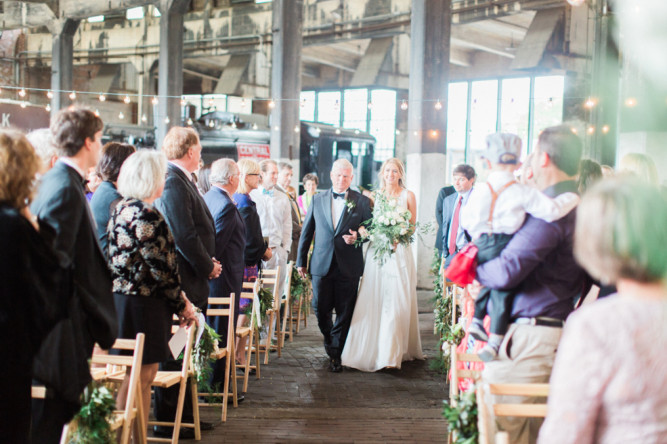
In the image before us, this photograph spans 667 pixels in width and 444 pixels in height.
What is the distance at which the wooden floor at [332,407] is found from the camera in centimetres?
480

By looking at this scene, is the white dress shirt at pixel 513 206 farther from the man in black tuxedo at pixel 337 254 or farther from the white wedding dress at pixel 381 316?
the white wedding dress at pixel 381 316

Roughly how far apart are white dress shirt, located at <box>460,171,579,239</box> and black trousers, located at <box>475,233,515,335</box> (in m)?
0.04

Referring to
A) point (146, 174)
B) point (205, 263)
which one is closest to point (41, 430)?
point (146, 174)

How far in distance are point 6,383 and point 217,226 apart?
2956mm

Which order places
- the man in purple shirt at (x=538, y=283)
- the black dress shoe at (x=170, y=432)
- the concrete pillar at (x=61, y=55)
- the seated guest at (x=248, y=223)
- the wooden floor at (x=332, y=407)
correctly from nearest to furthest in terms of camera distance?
the man in purple shirt at (x=538, y=283)
the black dress shoe at (x=170, y=432)
the wooden floor at (x=332, y=407)
the seated guest at (x=248, y=223)
the concrete pillar at (x=61, y=55)

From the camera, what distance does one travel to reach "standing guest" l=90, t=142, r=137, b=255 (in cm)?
424

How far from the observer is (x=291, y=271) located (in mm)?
7875

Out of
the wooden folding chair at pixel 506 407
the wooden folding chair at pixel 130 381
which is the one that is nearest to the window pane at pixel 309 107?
the wooden folding chair at pixel 130 381

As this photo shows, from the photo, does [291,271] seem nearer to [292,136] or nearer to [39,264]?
[39,264]

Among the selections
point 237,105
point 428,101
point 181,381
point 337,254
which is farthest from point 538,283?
point 237,105

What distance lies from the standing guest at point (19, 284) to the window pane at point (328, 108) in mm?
24074

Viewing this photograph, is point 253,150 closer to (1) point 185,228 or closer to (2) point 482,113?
(2) point 482,113

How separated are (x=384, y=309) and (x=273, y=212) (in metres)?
1.84

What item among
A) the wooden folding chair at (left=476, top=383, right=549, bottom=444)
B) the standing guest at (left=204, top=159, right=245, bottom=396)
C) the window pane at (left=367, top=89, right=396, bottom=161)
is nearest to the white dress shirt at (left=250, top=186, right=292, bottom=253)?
the standing guest at (left=204, top=159, right=245, bottom=396)
